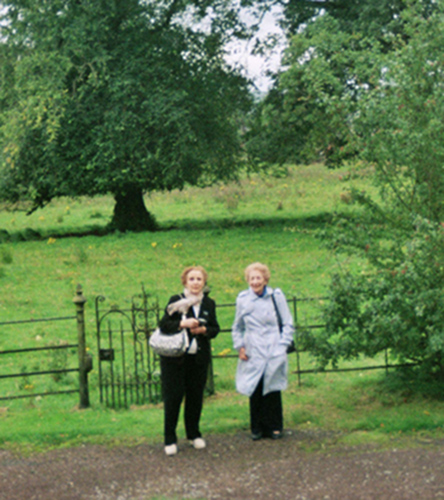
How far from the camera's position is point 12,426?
848 cm

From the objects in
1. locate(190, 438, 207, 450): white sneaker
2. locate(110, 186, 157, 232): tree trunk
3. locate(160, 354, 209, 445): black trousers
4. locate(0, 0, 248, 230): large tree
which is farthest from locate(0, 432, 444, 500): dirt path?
locate(110, 186, 157, 232): tree trunk

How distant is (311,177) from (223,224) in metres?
15.0

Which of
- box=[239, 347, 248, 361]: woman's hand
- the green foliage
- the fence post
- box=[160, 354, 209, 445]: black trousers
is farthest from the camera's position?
the fence post

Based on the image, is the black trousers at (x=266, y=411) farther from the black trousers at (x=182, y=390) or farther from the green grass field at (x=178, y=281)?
the black trousers at (x=182, y=390)

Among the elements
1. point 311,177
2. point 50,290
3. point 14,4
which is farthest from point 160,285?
point 311,177

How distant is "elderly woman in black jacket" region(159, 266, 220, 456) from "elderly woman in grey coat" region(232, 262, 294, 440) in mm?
363

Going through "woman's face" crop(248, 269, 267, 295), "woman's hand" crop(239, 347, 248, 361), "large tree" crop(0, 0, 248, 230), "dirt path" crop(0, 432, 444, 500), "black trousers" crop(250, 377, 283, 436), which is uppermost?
"large tree" crop(0, 0, 248, 230)

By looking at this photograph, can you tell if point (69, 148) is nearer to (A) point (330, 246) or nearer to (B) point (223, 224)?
(B) point (223, 224)

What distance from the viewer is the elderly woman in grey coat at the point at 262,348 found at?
762cm

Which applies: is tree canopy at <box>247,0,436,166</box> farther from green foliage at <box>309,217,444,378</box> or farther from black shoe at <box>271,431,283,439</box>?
black shoe at <box>271,431,283,439</box>

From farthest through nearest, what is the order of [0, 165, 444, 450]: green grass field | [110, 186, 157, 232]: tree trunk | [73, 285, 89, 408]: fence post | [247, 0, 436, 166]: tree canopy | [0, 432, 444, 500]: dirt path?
[110, 186, 157, 232]: tree trunk
[247, 0, 436, 166]: tree canopy
[73, 285, 89, 408]: fence post
[0, 165, 444, 450]: green grass field
[0, 432, 444, 500]: dirt path

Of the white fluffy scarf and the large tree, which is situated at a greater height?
the large tree

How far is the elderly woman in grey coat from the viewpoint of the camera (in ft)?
25.0

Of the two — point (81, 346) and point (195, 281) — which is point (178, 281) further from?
point (195, 281)
